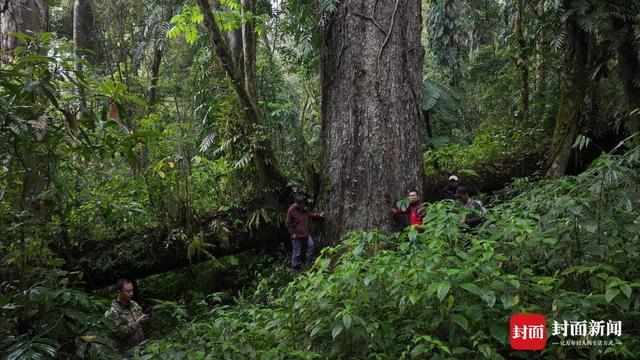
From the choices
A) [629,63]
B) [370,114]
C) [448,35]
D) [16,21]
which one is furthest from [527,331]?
[448,35]

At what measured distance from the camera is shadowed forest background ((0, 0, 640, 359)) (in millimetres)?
3438

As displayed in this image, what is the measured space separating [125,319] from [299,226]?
2.43m

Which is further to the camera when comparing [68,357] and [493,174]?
[493,174]

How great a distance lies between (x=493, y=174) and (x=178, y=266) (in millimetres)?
5413

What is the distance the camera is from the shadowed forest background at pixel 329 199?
3438mm

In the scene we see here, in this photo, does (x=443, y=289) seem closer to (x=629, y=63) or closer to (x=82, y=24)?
(x=629, y=63)

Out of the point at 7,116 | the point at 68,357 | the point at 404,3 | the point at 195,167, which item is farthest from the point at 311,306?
the point at 195,167

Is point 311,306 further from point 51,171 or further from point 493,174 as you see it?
point 493,174

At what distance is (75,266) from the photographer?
20.3 ft

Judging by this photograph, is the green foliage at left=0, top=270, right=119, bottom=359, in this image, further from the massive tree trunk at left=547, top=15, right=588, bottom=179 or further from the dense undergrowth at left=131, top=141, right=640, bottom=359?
the massive tree trunk at left=547, top=15, right=588, bottom=179

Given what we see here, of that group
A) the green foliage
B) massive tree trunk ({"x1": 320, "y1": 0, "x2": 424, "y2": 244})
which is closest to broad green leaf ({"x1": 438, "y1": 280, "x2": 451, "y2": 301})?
the green foliage

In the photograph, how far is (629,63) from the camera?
7.05 meters

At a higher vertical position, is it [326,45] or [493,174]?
[326,45]

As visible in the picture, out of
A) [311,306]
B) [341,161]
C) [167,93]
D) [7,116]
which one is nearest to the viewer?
[7,116]
